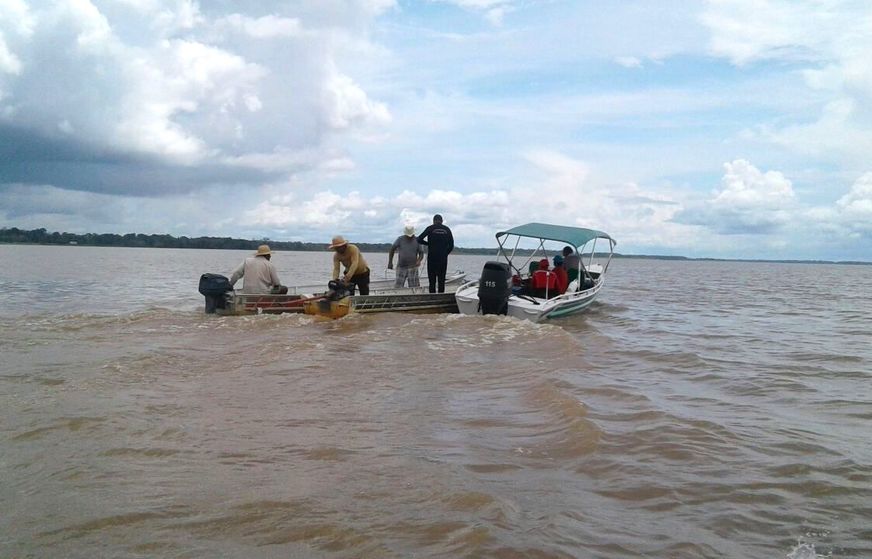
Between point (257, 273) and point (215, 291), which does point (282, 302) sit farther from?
point (215, 291)

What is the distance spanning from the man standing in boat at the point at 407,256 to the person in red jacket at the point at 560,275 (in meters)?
3.36

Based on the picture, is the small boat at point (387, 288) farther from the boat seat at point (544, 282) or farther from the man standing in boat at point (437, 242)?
the boat seat at point (544, 282)

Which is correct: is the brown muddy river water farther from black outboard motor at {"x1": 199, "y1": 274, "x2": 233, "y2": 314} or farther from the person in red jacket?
the person in red jacket

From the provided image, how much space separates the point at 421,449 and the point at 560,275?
414 inches

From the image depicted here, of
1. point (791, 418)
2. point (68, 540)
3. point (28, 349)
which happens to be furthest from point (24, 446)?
point (791, 418)

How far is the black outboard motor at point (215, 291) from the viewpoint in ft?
43.7

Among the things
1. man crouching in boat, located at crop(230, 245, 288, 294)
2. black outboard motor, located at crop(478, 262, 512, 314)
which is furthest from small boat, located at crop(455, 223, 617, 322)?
man crouching in boat, located at crop(230, 245, 288, 294)

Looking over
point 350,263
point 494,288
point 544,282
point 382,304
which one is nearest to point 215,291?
point 350,263

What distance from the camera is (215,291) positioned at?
524 inches

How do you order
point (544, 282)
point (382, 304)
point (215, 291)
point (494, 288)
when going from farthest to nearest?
point (544, 282)
point (382, 304)
point (215, 291)
point (494, 288)

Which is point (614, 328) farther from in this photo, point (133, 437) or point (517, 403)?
point (133, 437)

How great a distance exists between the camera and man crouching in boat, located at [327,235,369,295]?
13.5 meters

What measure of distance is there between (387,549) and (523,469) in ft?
5.49

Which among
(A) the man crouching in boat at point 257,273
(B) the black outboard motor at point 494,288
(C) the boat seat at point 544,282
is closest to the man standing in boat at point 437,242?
(B) the black outboard motor at point 494,288
